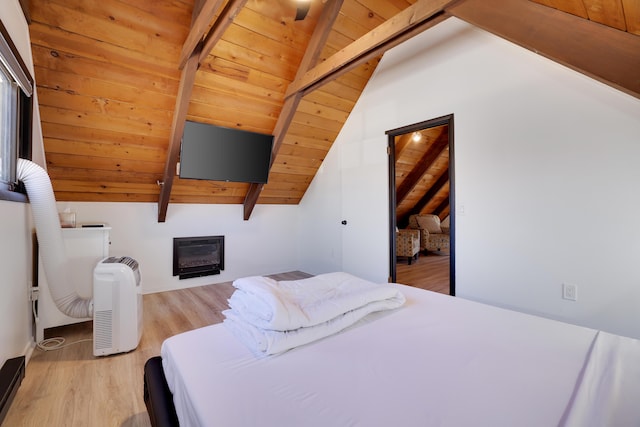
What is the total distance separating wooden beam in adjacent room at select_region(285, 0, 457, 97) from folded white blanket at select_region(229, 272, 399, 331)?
1878 mm

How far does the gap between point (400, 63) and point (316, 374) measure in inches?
140

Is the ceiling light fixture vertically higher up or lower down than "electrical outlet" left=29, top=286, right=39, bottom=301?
A: higher up

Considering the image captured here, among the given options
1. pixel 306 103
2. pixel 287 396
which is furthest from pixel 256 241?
pixel 287 396

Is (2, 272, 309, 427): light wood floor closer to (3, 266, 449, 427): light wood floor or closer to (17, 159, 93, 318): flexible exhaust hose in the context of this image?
(3, 266, 449, 427): light wood floor

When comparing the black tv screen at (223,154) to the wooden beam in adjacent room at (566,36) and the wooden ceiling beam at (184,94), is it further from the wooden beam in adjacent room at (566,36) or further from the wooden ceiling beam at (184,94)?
the wooden beam in adjacent room at (566,36)

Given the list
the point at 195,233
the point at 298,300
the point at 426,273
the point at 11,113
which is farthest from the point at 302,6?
the point at 426,273

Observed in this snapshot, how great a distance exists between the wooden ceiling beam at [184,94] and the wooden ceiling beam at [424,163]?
418 centimetres

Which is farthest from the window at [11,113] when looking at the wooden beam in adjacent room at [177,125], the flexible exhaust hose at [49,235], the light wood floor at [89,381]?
the light wood floor at [89,381]

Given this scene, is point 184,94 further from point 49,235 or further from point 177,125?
point 49,235

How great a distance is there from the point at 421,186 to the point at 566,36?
441cm

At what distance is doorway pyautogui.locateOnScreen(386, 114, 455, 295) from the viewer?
11.6ft

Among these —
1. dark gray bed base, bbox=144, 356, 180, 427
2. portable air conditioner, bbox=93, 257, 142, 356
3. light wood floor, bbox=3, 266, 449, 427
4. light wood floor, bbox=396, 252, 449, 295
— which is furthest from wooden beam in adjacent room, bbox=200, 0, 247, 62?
light wood floor, bbox=396, 252, 449, 295

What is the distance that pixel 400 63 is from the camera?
345 cm

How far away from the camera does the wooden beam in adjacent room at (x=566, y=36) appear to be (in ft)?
5.46
